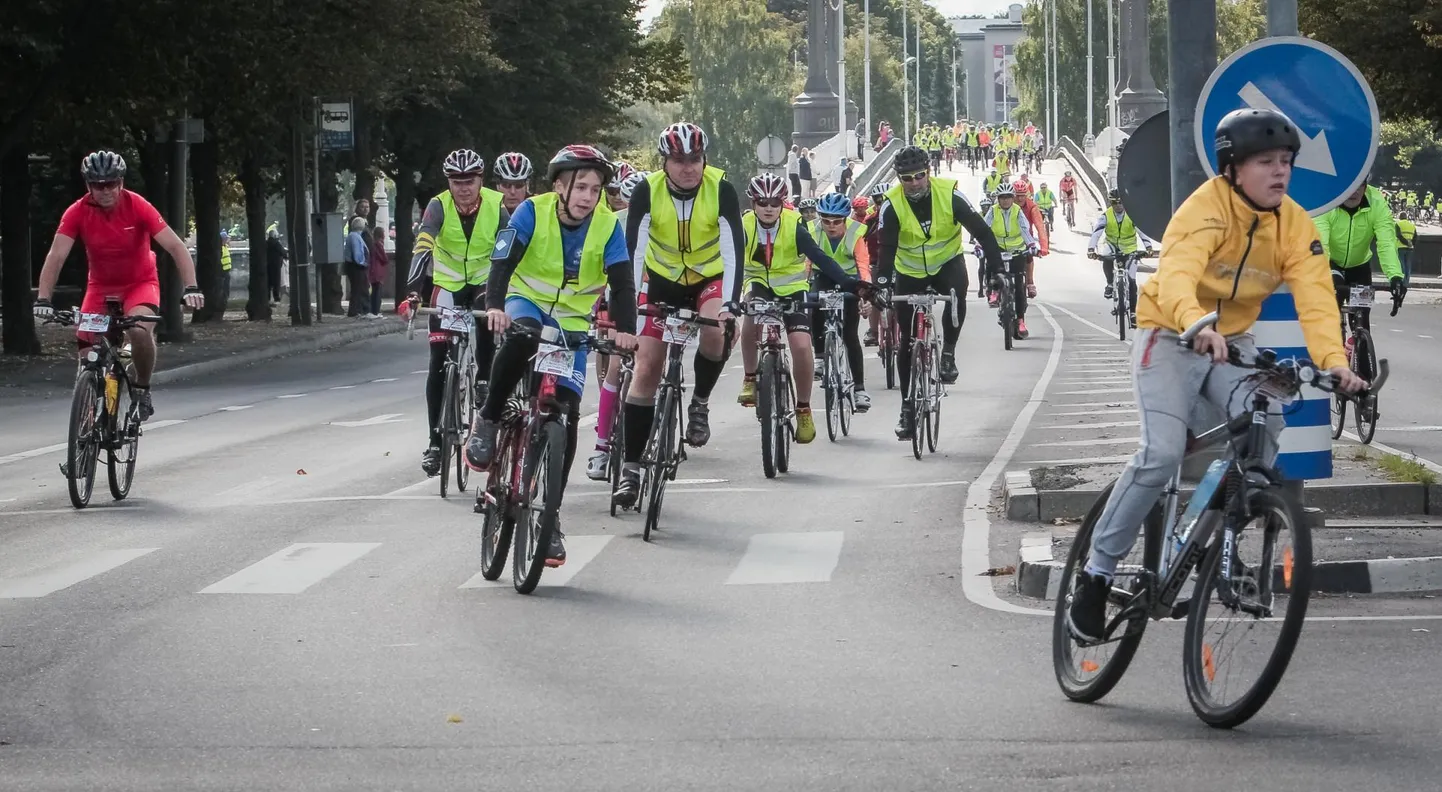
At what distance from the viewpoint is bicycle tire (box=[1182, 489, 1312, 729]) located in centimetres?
618

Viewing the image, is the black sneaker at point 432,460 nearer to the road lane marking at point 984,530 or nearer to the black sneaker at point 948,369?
the road lane marking at point 984,530

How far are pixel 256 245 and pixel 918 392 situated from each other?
28.0 metres

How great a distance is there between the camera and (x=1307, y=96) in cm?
1083

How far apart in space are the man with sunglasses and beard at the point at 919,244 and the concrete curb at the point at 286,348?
35.8 feet

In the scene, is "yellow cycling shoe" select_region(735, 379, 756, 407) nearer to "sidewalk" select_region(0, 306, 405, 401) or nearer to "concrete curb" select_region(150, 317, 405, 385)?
"concrete curb" select_region(150, 317, 405, 385)

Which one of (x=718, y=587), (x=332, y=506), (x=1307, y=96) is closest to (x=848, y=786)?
(x=718, y=587)

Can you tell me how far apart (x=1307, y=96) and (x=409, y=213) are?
38689 mm

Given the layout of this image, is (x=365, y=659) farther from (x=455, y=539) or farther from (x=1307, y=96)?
(x=1307, y=96)

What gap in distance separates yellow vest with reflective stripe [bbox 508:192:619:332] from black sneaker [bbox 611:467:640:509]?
1.45 m

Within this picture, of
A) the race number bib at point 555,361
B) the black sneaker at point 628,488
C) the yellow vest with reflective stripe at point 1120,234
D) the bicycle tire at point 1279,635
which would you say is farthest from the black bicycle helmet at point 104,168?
the yellow vest with reflective stripe at point 1120,234

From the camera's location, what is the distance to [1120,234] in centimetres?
3200

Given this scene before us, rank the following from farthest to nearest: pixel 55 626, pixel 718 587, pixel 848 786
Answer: pixel 718 587, pixel 55 626, pixel 848 786

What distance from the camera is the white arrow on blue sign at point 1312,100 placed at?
1077cm

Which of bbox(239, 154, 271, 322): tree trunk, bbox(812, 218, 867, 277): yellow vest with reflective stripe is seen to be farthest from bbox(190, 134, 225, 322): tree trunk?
bbox(812, 218, 867, 277): yellow vest with reflective stripe
